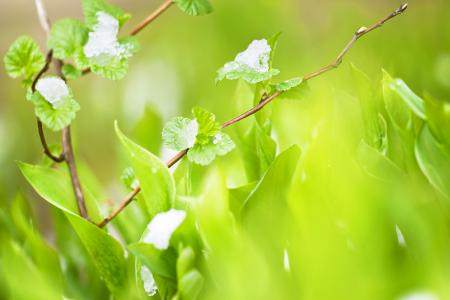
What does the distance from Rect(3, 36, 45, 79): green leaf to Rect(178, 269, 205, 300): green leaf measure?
203mm

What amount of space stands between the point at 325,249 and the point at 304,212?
0.02 meters

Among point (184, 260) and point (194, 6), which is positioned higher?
point (194, 6)

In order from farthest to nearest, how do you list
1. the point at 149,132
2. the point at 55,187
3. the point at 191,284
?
the point at 149,132, the point at 55,187, the point at 191,284

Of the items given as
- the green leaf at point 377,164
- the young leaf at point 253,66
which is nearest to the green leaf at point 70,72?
the young leaf at point 253,66

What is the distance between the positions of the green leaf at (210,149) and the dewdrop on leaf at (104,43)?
105mm

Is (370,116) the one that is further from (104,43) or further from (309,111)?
(104,43)

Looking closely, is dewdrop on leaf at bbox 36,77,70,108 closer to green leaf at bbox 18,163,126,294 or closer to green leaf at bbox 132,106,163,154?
green leaf at bbox 18,163,126,294

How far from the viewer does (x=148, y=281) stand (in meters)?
0.51

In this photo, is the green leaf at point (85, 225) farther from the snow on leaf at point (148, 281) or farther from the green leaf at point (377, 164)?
the green leaf at point (377, 164)

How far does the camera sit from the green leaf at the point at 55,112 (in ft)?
1.60

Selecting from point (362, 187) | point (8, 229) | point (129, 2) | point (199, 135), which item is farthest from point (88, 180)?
point (129, 2)

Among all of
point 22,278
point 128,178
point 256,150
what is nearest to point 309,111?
point 256,150

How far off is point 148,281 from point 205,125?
0.41ft

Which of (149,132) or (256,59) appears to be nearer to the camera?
(256,59)
